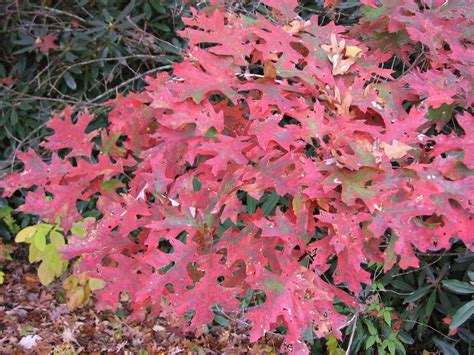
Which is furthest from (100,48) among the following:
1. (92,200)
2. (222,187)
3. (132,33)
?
(222,187)

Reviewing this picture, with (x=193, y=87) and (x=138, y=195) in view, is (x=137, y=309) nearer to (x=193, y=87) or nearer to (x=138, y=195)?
(x=138, y=195)

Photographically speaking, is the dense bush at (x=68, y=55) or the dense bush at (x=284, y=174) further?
the dense bush at (x=68, y=55)

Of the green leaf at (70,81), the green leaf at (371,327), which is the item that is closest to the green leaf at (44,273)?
the green leaf at (70,81)

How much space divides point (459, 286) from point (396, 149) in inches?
39.8

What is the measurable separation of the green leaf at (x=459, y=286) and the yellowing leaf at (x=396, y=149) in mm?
992

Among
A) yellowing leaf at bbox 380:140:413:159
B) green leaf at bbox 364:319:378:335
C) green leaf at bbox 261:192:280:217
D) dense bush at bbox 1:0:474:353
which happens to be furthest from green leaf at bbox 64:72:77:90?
yellowing leaf at bbox 380:140:413:159

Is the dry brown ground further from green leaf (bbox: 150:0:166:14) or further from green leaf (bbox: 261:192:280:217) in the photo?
green leaf (bbox: 150:0:166:14)

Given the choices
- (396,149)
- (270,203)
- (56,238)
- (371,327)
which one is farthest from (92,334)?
(396,149)

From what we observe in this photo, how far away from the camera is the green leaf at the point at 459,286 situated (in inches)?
73.9

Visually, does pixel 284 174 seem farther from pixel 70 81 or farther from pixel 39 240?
pixel 70 81

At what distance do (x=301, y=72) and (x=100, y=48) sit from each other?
6.27 ft

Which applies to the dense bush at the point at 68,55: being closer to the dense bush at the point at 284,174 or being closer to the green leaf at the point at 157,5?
the green leaf at the point at 157,5

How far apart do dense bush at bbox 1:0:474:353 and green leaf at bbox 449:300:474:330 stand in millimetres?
734

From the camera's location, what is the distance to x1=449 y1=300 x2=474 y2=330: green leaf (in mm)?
1810
